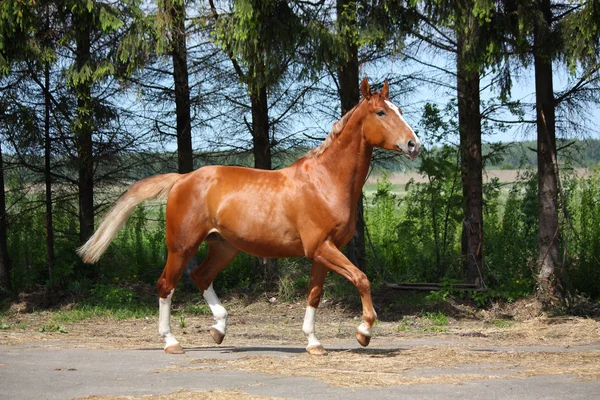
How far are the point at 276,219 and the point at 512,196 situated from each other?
784cm

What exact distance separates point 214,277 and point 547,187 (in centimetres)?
551

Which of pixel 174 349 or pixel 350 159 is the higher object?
pixel 350 159

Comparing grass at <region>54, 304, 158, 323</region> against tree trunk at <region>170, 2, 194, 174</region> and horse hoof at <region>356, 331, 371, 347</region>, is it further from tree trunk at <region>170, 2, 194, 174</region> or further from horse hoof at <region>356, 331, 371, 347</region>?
horse hoof at <region>356, 331, 371, 347</region>

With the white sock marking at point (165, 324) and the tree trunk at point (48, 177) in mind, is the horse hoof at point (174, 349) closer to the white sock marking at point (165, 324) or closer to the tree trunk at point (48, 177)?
the white sock marking at point (165, 324)

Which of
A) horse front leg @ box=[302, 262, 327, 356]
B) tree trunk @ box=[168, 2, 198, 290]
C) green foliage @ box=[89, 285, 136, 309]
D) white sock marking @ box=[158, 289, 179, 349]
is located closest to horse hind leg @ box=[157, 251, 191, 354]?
white sock marking @ box=[158, 289, 179, 349]

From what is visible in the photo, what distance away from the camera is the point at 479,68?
1077cm

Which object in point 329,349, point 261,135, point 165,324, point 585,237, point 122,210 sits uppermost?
point 261,135

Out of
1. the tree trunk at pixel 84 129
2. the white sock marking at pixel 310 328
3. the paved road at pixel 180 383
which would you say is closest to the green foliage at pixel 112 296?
the tree trunk at pixel 84 129

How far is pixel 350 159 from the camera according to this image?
7.98 metres

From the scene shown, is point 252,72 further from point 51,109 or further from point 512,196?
point 512,196

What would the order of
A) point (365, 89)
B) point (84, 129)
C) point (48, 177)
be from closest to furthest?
point (365, 89) < point (84, 129) < point (48, 177)

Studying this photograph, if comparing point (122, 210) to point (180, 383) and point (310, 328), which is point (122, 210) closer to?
point (310, 328)

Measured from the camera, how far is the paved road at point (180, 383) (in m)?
5.77

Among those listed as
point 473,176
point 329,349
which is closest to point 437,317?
point 473,176
